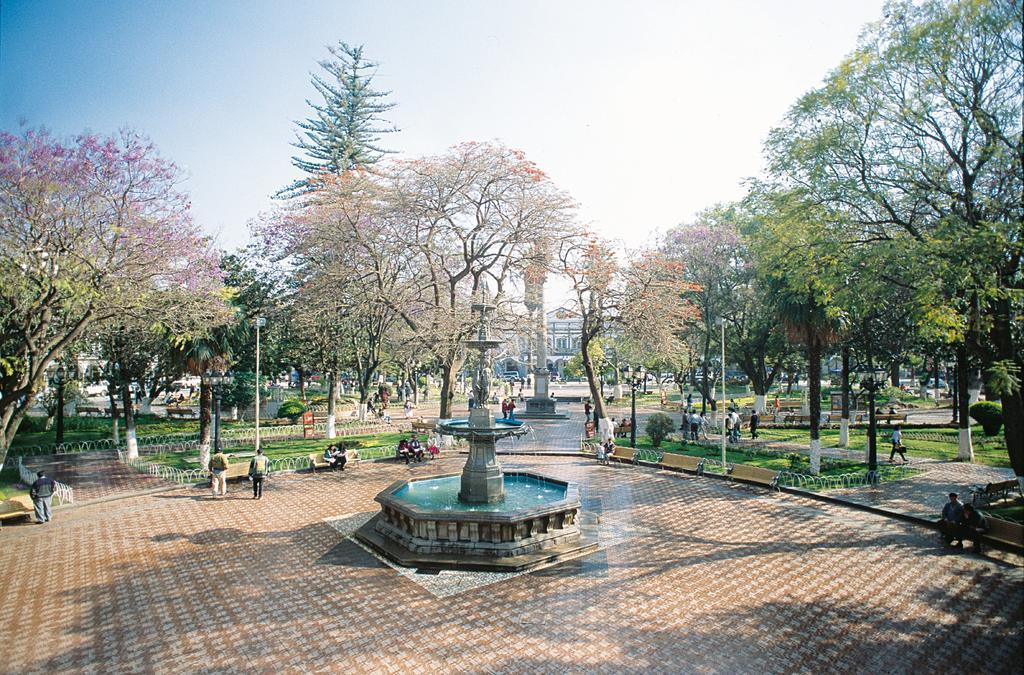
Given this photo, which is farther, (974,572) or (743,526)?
(743,526)

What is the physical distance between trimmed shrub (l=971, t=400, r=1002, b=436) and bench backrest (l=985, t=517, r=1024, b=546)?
16.8 metres

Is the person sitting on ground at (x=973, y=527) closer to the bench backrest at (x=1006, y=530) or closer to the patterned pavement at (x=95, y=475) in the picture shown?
the bench backrest at (x=1006, y=530)

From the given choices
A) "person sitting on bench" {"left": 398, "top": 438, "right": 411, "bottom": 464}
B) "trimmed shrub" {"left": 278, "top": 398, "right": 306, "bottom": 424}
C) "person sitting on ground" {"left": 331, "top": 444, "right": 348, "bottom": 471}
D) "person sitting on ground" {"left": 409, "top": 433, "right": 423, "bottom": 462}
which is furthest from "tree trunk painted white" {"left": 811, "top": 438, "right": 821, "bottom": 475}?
"trimmed shrub" {"left": 278, "top": 398, "right": 306, "bottom": 424}

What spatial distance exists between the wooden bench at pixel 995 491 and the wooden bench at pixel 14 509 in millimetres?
20868

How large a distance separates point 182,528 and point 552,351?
89026mm

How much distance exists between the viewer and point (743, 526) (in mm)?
12391

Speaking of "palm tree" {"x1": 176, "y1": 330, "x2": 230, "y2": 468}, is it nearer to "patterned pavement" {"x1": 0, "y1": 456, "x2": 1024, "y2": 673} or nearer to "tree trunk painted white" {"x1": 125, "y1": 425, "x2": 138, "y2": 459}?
"tree trunk painted white" {"x1": 125, "y1": 425, "x2": 138, "y2": 459}


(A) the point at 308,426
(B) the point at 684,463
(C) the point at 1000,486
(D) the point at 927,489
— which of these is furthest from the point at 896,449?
(A) the point at 308,426

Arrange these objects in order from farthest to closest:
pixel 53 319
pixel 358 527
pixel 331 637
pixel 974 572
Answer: pixel 53 319
pixel 358 527
pixel 974 572
pixel 331 637

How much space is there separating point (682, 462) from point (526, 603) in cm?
1099

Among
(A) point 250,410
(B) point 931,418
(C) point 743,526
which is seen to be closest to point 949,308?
(C) point 743,526

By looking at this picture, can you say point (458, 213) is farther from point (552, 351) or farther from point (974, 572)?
point (552, 351)

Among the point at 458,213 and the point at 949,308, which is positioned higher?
the point at 458,213

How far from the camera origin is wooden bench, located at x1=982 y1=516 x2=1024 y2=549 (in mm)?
Answer: 9875
